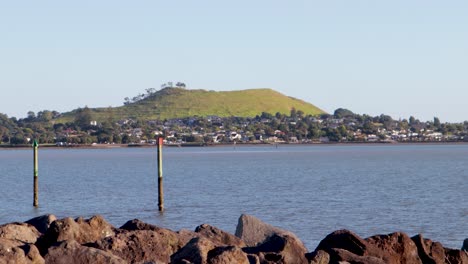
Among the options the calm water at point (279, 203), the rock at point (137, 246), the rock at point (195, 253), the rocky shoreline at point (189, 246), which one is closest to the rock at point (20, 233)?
the rocky shoreline at point (189, 246)

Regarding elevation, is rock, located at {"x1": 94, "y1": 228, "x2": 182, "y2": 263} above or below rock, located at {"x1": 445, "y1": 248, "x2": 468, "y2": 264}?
above

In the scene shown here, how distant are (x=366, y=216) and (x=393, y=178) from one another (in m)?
36.9

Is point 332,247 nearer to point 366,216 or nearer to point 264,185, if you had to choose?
Result: point 366,216

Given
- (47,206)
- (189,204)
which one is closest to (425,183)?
(189,204)

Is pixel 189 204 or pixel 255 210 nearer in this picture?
pixel 255 210

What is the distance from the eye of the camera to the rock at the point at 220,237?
2098 cm

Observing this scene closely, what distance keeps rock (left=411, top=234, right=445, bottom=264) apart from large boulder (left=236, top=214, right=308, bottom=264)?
2.36m

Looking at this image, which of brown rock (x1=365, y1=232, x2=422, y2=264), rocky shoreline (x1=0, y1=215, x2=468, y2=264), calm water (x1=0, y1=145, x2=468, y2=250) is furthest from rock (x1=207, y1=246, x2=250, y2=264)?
calm water (x1=0, y1=145, x2=468, y2=250)

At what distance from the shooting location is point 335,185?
66.6 m

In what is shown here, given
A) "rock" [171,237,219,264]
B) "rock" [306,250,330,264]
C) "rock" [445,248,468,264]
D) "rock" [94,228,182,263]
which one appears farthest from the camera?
"rock" [445,248,468,264]

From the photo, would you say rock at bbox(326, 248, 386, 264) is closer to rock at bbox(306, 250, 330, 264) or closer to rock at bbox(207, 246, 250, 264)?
rock at bbox(306, 250, 330, 264)

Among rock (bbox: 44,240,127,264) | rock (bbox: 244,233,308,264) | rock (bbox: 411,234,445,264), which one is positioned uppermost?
rock (bbox: 44,240,127,264)

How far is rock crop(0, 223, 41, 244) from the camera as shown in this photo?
19.7 meters

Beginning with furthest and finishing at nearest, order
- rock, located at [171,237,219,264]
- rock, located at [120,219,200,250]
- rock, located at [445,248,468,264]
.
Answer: rock, located at [445,248,468,264] < rock, located at [120,219,200,250] < rock, located at [171,237,219,264]
